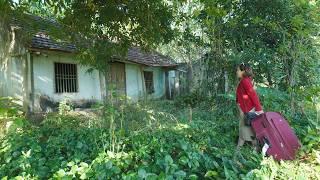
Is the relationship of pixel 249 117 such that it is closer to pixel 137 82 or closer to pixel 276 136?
pixel 276 136

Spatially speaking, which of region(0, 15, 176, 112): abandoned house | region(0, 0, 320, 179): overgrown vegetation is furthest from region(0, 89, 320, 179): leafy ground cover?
region(0, 15, 176, 112): abandoned house

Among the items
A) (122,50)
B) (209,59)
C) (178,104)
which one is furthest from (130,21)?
→ (178,104)

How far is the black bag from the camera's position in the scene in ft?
16.2

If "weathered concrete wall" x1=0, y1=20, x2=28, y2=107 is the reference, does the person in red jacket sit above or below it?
below

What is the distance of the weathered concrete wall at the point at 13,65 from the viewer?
12.0m

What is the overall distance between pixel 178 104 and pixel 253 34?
446 cm

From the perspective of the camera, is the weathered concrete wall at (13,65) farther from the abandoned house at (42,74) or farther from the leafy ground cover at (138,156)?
the leafy ground cover at (138,156)

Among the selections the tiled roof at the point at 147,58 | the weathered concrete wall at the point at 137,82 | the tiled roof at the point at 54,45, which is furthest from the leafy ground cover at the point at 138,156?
the weathered concrete wall at the point at 137,82

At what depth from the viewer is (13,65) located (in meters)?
12.5

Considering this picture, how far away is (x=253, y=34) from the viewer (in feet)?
28.4

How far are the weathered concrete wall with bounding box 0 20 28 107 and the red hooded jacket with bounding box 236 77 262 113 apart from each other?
9.02 m

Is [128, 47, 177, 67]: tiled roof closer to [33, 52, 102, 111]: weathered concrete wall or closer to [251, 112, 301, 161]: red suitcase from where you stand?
[33, 52, 102, 111]: weathered concrete wall

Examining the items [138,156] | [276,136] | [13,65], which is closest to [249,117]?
[276,136]

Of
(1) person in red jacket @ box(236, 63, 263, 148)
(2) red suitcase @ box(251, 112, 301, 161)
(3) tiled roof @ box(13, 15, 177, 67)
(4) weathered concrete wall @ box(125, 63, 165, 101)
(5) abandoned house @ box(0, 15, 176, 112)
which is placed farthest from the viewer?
(4) weathered concrete wall @ box(125, 63, 165, 101)
